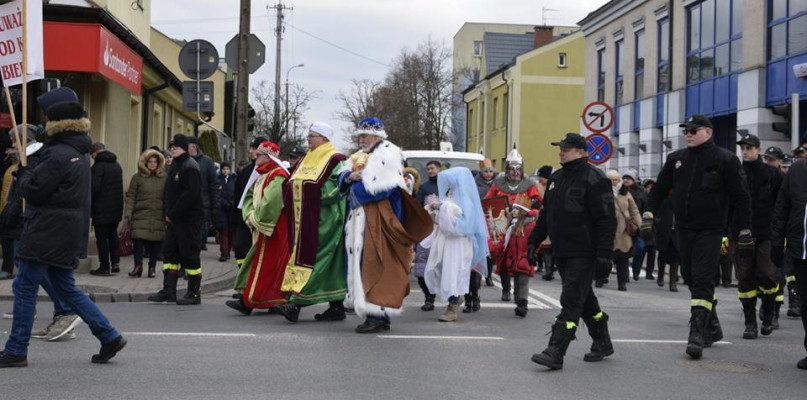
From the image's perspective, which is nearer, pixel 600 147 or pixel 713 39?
pixel 600 147

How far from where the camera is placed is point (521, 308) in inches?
455

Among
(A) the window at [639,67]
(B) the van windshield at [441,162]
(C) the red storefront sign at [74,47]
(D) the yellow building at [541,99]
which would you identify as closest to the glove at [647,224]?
(C) the red storefront sign at [74,47]

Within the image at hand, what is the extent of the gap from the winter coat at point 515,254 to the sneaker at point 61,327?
495cm

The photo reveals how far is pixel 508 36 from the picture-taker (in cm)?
7000

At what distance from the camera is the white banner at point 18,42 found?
1094cm

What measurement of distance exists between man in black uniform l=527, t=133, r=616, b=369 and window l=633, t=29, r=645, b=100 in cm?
2853

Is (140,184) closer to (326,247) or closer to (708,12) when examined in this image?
(326,247)

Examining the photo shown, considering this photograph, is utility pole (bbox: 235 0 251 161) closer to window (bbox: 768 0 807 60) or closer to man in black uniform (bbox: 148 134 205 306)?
man in black uniform (bbox: 148 134 205 306)

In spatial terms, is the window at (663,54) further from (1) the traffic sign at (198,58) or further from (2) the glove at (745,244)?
(2) the glove at (745,244)

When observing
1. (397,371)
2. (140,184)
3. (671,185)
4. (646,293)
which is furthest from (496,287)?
(397,371)

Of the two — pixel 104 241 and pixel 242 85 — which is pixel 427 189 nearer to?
pixel 104 241

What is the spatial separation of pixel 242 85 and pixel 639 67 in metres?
19.3

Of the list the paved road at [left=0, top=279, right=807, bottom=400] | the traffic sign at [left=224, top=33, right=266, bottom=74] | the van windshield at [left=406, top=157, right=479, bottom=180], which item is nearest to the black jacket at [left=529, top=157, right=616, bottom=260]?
the paved road at [left=0, top=279, right=807, bottom=400]

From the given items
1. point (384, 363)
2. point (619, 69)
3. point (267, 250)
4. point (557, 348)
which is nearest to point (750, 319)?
point (557, 348)
